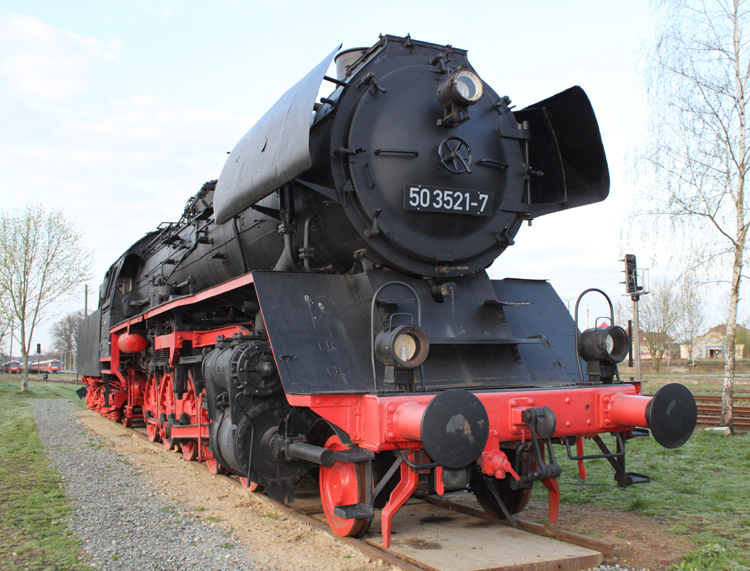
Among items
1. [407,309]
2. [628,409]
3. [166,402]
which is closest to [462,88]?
[407,309]

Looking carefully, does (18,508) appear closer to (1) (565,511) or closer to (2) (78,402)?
(1) (565,511)

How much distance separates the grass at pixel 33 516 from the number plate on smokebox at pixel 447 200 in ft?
10.4

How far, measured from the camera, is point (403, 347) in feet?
11.7

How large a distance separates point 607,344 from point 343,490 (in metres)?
2.13

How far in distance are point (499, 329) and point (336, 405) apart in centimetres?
161

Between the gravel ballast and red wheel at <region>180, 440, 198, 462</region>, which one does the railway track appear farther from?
red wheel at <region>180, 440, 198, 462</region>

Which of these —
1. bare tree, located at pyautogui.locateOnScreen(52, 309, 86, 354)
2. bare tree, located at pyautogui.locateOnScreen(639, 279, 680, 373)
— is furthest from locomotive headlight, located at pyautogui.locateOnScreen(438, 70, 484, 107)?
bare tree, located at pyautogui.locateOnScreen(52, 309, 86, 354)

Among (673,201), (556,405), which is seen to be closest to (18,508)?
(556,405)

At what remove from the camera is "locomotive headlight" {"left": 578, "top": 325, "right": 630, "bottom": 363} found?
4262mm

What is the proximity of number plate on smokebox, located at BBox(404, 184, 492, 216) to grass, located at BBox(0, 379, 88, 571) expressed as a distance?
3.16 m

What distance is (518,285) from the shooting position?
207 inches

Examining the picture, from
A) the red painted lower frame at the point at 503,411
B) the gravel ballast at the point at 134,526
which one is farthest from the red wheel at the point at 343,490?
the gravel ballast at the point at 134,526

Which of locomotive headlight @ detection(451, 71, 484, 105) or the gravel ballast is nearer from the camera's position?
the gravel ballast

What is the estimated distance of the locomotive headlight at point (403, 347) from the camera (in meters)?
3.47
